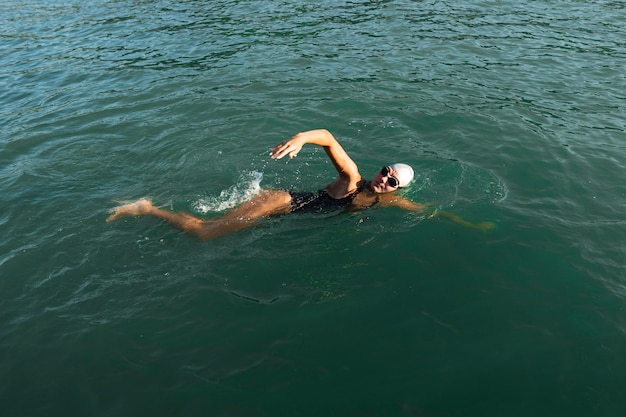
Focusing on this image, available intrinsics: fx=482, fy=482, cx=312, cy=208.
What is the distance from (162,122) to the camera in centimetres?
1325

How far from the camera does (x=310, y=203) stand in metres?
9.16

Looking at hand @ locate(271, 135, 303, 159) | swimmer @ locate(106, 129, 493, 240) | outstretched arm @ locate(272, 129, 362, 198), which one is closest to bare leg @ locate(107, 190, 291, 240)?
swimmer @ locate(106, 129, 493, 240)

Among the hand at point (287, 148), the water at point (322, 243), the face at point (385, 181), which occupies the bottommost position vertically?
the water at point (322, 243)

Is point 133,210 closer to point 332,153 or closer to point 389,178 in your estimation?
point 332,153

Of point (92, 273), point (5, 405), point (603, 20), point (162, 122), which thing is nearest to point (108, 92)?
point (162, 122)

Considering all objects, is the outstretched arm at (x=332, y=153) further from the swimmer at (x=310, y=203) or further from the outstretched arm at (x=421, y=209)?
the outstretched arm at (x=421, y=209)

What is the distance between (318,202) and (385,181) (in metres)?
1.37

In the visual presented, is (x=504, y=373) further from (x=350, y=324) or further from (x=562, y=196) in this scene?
(x=562, y=196)

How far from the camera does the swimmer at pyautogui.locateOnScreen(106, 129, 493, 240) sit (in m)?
8.64

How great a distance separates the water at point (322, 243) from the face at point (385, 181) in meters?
0.72

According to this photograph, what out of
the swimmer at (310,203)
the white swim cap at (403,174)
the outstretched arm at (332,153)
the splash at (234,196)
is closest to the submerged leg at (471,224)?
the swimmer at (310,203)

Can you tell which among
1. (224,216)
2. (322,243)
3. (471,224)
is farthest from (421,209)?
(224,216)

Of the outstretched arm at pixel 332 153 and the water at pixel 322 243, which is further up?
the outstretched arm at pixel 332 153

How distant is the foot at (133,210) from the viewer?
9.29m
